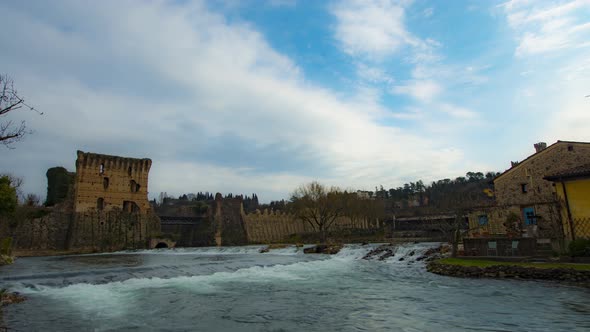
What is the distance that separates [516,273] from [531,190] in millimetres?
15633

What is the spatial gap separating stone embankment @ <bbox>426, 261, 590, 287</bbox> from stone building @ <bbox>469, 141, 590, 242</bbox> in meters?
8.23

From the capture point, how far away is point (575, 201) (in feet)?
57.2

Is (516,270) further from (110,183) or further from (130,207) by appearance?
(130,207)

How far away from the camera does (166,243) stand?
53.6 metres

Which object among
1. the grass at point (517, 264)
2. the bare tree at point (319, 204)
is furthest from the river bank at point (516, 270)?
the bare tree at point (319, 204)

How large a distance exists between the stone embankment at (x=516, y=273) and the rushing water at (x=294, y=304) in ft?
2.57

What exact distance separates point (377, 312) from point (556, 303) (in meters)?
4.73

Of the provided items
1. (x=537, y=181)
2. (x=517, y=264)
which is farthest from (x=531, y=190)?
(x=517, y=264)

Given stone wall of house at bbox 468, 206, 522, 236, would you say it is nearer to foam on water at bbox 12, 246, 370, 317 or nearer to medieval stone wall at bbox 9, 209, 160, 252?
foam on water at bbox 12, 246, 370, 317

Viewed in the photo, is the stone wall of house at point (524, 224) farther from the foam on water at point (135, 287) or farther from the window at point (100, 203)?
the window at point (100, 203)

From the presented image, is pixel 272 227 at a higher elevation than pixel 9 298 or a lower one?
higher

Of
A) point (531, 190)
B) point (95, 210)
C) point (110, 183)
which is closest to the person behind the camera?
point (531, 190)

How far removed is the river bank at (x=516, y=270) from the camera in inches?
479

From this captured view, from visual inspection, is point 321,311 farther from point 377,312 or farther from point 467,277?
point 467,277
